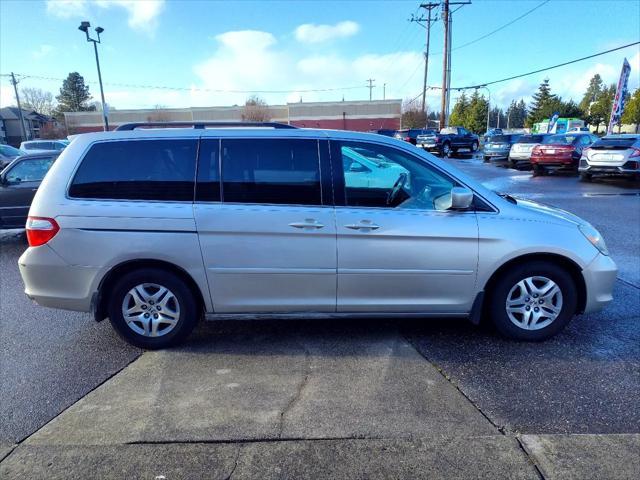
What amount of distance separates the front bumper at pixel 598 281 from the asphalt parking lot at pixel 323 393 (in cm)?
34

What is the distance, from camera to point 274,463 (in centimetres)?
238

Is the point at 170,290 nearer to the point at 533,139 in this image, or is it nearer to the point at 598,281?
the point at 598,281

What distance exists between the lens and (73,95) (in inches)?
3433

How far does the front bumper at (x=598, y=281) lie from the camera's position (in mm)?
3641

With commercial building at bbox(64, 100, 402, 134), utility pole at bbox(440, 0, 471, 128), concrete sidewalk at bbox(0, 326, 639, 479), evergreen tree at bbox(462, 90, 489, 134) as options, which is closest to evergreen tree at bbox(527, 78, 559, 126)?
evergreen tree at bbox(462, 90, 489, 134)

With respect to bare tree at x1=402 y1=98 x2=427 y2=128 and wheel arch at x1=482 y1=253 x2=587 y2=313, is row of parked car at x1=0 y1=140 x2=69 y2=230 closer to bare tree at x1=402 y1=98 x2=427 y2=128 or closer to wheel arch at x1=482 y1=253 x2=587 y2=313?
wheel arch at x1=482 y1=253 x2=587 y2=313

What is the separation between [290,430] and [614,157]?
53.7 feet

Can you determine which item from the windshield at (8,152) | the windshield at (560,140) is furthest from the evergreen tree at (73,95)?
the windshield at (560,140)

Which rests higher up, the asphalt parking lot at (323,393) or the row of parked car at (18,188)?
the row of parked car at (18,188)

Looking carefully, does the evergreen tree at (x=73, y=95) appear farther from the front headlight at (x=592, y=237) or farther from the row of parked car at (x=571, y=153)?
the front headlight at (x=592, y=237)

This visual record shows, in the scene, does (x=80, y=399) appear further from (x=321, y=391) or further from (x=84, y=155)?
(x=84, y=155)

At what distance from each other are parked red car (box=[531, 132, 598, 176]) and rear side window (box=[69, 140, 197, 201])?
19.2 metres

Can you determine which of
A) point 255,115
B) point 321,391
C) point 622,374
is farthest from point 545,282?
point 255,115

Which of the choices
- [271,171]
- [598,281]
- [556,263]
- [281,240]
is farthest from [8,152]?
[598,281]
